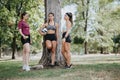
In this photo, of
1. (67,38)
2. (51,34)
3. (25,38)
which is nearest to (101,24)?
(67,38)

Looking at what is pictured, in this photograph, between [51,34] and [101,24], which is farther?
[101,24]

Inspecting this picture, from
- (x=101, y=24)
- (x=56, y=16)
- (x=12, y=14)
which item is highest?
(x=12, y=14)

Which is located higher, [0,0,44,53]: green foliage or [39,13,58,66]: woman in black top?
[0,0,44,53]: green foliage

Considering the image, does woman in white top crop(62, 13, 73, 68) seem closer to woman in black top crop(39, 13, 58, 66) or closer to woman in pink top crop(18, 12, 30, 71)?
woman in black top crop(39, 13, 58, 66)

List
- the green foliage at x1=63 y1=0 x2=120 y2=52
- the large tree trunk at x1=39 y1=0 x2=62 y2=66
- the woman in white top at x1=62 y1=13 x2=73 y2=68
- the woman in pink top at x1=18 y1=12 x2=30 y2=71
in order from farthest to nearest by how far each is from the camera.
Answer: the green foliage at x1=63 y1=0 x2=120 y2=52 → the large tree trunk at x1=39 y1=0 x2=62 y2=66 → the woman in white top at x1=62 y1=13 x2=73 y2=68 → the woman in pink top at x1=18 y1=12 x2=30 y2=71

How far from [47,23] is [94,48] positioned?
48.4 m

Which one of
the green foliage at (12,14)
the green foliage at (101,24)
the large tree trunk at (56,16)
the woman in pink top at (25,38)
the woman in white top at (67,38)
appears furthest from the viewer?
the green foliage at (101,24)

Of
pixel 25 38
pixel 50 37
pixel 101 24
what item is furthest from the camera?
pixel 101 24

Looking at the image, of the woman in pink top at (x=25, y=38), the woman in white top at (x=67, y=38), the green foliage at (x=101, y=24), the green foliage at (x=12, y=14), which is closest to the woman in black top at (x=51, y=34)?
the woman in white top at (x=67, y=38)

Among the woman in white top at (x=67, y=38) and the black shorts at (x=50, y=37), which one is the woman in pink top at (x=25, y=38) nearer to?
the black shorts at (x=50, y=37)

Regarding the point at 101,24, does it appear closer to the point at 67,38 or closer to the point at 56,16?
the point at 56,16

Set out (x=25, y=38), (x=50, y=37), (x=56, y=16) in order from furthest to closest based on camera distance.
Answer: (x=56, y=16) < (x=50, y=37) < (x=25, y=38)

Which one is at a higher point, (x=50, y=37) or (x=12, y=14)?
(x=12, y=14)

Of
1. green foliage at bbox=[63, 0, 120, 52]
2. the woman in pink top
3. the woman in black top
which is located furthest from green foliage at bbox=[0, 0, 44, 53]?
the woman in pink top
